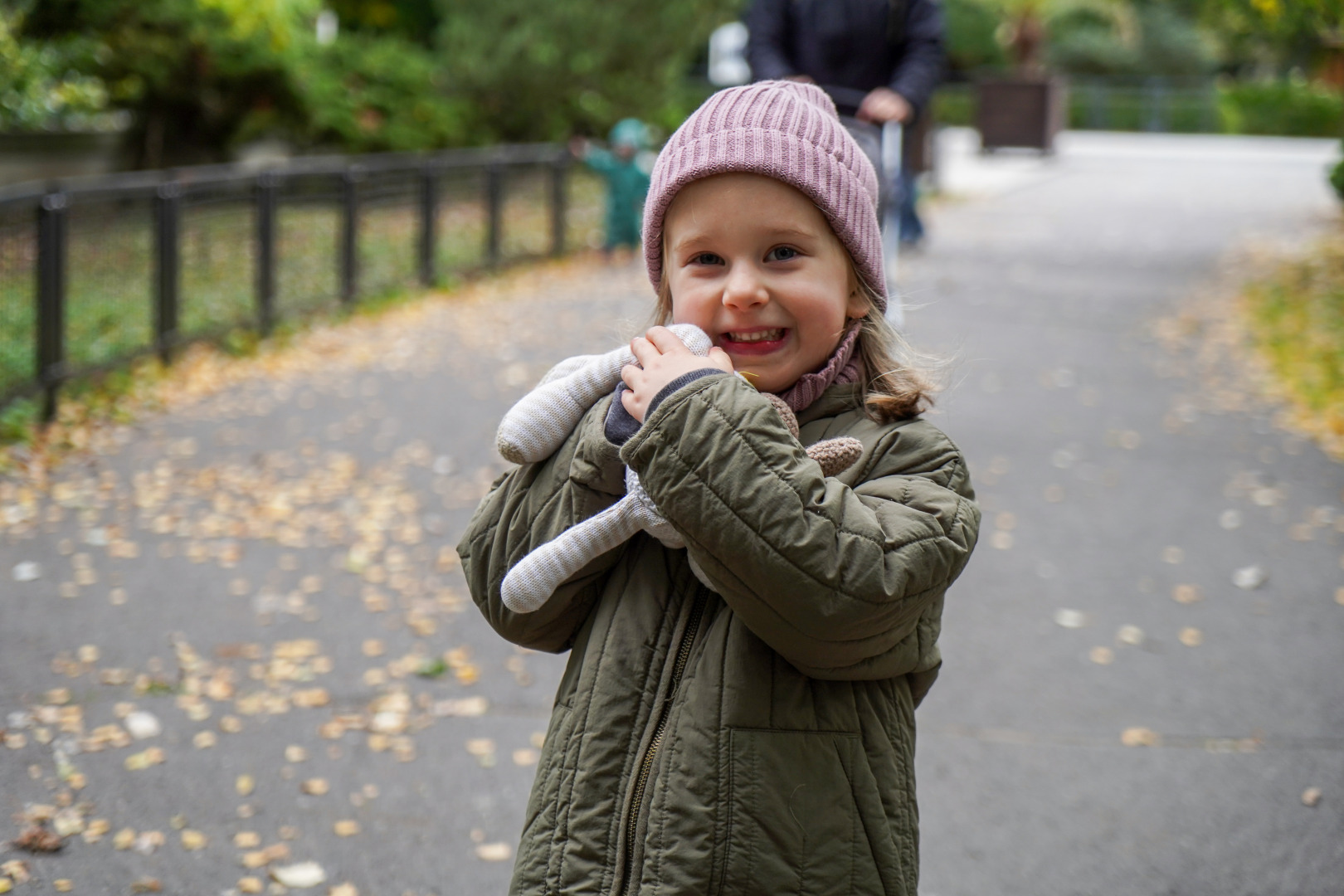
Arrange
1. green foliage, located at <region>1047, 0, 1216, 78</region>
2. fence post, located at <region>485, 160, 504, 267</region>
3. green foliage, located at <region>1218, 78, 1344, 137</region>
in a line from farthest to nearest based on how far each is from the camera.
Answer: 1. green foliage, located at <region>1047, 0, 1216, 78</region>
2. green foliage, located at <region>1218, 78, 1344, 137</region>
3. fence post, located at <region>485, 160, 504, 267</region>

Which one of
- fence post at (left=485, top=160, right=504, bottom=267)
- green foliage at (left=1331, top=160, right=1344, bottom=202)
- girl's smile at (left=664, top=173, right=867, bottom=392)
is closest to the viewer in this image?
girl's smile at (left=664, top=173, right=867, bottom=392)

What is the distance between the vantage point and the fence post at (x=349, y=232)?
11.3 m

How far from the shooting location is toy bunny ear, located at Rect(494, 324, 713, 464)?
1.96m

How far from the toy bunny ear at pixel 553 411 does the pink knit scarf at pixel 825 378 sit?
0.25 m

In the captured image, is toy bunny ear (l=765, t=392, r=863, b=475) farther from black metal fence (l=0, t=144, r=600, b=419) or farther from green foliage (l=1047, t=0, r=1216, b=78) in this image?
green foliage (l=1047, t=0, r=1216, b=78)

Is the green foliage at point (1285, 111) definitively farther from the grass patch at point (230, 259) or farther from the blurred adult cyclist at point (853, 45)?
the blurred adult cyclist at point (853, 45)

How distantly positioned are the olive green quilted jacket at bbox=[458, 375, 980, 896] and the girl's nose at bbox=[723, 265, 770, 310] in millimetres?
195

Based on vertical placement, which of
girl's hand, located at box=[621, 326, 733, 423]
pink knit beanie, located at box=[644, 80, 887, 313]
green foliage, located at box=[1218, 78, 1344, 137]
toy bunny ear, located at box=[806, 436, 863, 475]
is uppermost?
green foliage, located at box=[1218, 78, 1344, 137]

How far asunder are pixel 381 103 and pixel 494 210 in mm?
3828

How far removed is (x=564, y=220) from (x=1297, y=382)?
25.8ft

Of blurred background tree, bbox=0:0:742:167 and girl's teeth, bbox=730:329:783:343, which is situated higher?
blurred background tree, bbox=0:0:742:167

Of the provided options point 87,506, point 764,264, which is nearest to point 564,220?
point 87,506

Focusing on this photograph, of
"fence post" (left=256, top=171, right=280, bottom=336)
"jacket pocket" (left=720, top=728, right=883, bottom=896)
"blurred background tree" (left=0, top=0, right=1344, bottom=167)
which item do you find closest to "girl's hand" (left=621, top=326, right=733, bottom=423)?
"jacket pocket" (left=720, top=728, right=883, bottom=896)

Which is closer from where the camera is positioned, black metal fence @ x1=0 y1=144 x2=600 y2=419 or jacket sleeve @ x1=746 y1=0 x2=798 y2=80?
jacket sleeve @ x1=746 y1=0 x2=798 y2=80
